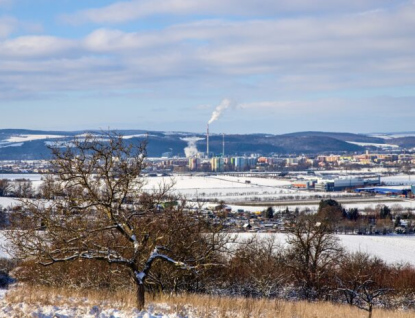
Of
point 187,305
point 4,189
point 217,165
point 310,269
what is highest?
point 187,305

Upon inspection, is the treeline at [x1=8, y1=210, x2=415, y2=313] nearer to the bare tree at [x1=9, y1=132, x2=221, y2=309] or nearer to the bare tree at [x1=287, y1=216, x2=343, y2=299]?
the bare tree at [x1=287, y1=216, x2=343, y2=299]

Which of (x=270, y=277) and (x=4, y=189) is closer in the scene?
(x=270, y=277)

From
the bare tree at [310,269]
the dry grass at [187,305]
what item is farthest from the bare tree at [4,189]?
the dry grass at [187,305]

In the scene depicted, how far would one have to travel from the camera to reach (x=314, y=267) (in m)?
18.7

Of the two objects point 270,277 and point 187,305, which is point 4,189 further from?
point 187,305

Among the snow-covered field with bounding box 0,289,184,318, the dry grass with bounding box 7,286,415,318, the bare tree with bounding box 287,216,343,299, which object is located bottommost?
the bare tree with bounding box 287,216,343,299

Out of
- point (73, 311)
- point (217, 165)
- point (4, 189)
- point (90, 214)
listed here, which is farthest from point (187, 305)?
point (217, 165)

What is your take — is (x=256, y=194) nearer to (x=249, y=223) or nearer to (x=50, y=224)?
(x=249, y=223)

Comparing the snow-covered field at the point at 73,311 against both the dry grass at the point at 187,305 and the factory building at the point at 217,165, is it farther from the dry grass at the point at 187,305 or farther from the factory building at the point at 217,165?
the factory building at the point at 217,165

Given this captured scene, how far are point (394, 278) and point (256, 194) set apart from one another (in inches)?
1996

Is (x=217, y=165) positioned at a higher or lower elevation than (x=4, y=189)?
lower

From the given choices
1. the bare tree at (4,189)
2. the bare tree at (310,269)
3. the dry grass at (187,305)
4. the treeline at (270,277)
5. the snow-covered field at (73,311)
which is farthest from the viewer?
the bare tree at (4,189)

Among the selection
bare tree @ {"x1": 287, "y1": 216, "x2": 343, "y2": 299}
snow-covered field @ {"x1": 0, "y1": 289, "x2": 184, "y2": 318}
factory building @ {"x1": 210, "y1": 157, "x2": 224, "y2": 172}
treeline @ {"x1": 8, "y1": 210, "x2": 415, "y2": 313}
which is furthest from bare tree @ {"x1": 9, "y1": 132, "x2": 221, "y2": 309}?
factory building @ {"x1": 210, "y1": 157, "x2": 224, "y2": 172}

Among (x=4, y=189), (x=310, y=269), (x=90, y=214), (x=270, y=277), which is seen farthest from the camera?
(x=4, y=189)
